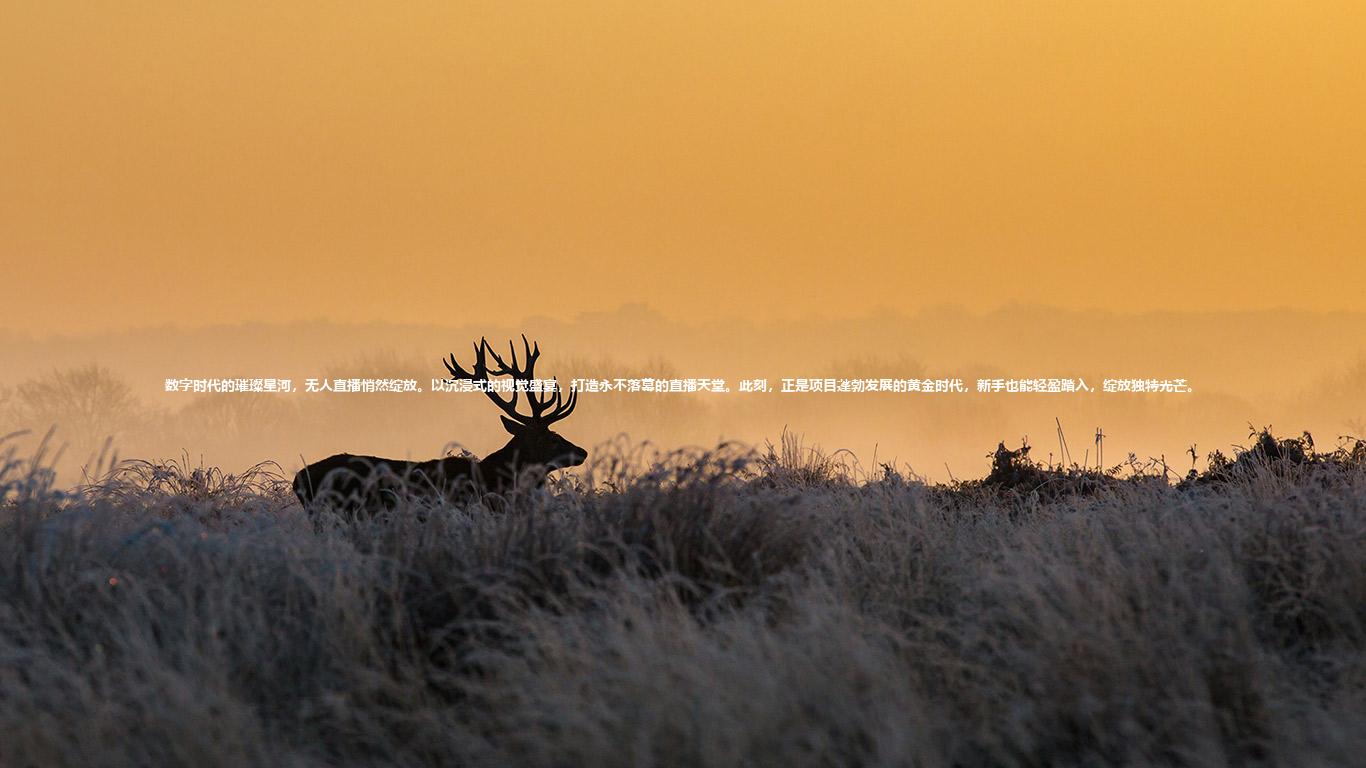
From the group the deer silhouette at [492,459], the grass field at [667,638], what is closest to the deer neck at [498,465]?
the deer silhouette at [492,459]

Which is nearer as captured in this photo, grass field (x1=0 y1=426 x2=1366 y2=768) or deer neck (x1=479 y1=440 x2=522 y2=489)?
grass field (x1=0 y1=426 x2=1366 y2=768)

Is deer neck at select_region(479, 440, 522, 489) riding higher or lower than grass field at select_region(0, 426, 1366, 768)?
higher

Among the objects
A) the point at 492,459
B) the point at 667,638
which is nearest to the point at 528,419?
the point at 492,459

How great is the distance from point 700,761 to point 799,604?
1686 millimetres

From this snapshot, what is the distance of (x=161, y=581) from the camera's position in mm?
7641

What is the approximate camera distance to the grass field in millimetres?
5703

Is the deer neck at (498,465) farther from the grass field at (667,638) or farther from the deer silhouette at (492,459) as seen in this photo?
the grass field at (667,638)

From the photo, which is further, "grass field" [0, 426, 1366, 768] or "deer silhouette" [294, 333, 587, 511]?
"deer silhouette" [294, 333, 587, 511]

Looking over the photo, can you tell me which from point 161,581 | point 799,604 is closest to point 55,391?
point 161,581

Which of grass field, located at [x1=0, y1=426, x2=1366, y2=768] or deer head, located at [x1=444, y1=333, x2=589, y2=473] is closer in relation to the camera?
grass field, located at [x1=0, y1=426, x2=1366, y2=768]

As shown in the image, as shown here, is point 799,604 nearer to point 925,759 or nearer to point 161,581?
point 925,759

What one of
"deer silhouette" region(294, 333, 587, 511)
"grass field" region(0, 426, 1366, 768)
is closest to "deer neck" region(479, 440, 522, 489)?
"deer silhouette" region(294, 333, 587, 511)

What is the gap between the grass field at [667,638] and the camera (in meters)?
5.70

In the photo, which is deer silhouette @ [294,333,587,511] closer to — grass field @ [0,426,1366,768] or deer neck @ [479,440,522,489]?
deer neck @ [479,440,522,489]
